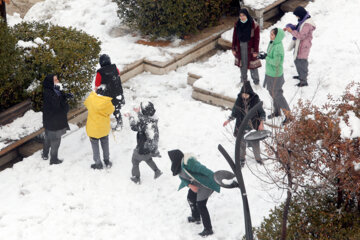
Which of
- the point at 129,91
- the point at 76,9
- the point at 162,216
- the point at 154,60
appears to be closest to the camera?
the point at 162,216

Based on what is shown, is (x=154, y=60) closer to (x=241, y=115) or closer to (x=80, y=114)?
(x=80, y=114)

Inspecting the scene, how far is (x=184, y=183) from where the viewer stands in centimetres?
696

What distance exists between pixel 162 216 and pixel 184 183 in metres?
0.85

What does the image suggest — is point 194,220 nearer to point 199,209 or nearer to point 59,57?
point 199,209

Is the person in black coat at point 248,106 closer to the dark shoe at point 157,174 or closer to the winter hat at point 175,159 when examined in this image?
the winter hat at point 175,159

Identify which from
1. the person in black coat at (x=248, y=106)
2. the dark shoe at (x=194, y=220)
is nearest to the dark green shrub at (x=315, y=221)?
the dark shoe at (x=194, y=220)

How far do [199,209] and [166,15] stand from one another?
6.57 metres

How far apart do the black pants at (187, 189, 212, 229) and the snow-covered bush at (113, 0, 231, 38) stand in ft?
19.9

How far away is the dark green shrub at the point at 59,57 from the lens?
30.0ft

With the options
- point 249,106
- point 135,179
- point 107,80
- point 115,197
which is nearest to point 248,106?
point 249,106

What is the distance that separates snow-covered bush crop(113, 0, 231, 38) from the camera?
1190 cm

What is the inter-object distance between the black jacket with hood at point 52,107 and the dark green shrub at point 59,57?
1.24 m

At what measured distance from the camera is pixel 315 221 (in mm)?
6680

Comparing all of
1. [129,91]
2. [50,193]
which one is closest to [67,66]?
[129,91]
